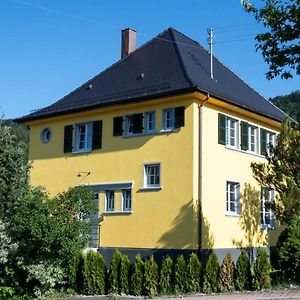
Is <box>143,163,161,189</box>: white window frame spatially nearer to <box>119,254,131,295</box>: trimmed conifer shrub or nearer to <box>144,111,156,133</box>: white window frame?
<box>144,111,156,133</box>: white window frame

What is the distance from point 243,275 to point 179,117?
7518mm

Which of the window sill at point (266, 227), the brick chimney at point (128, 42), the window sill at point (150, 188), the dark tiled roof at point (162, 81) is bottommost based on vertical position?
the window sill at point (266, 227)

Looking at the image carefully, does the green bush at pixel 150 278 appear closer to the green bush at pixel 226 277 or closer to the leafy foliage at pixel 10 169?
the green bush at pixel 226 277

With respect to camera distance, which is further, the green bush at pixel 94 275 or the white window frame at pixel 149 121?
the white window frame at pixel 149 121

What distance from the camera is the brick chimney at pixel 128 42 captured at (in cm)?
2834

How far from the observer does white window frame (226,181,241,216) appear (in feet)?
74.6

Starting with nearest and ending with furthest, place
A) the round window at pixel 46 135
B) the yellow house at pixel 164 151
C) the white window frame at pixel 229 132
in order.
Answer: the yellow house at pixel 164 151 < the white window frame at pixel 229 132 < the round window at pixel 46 135

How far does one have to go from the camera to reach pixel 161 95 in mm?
21641

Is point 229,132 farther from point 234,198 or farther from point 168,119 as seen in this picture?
point 168,119

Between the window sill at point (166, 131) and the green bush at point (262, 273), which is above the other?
the window sill at point (166, 131)

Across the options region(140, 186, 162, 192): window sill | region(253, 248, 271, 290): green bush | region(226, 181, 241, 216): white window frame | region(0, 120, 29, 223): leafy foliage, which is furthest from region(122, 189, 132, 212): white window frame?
region(253, 248, 271, 290): green bush

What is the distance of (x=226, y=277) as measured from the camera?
16531 millimetres

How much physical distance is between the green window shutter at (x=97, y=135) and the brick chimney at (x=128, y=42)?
541 centimetres

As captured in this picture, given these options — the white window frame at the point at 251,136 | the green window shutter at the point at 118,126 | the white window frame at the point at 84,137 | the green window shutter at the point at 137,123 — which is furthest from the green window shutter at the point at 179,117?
the white window frame at the point at 84,137
